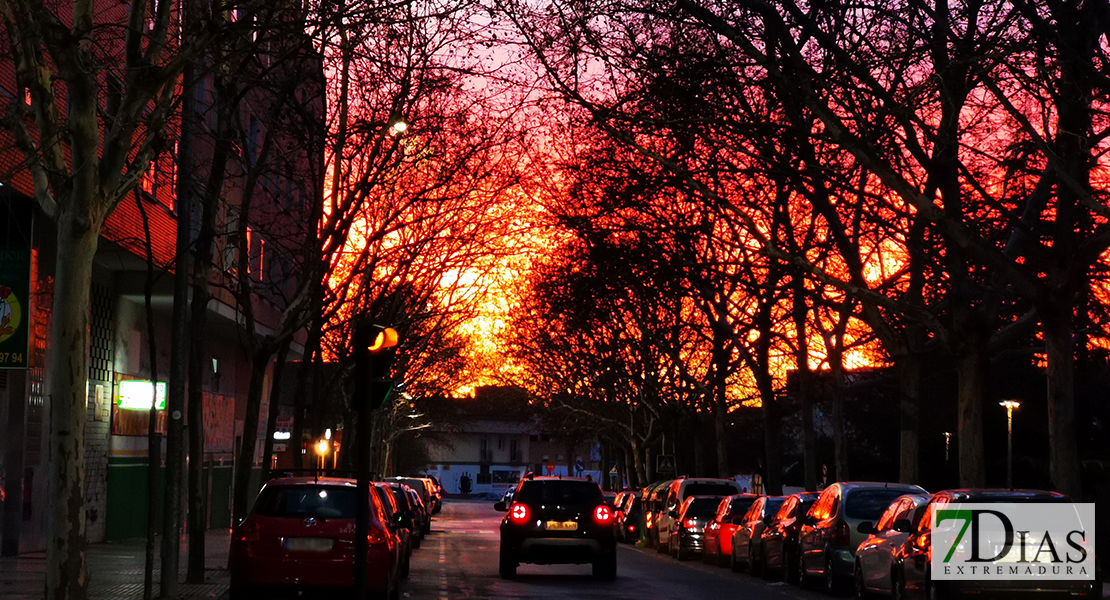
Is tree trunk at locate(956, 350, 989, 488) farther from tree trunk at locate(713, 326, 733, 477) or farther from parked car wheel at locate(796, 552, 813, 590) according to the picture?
tree trunk at locate(713, 326, 733, 477)

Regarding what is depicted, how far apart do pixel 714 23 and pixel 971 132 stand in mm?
6364

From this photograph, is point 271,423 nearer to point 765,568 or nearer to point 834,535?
point 765,568

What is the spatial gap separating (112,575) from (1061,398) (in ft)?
44.3

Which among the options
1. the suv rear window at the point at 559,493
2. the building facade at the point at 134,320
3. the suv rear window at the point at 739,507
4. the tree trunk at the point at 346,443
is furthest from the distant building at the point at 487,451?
the suv rear window at the point at 559,493

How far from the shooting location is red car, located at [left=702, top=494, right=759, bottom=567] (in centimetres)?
3072

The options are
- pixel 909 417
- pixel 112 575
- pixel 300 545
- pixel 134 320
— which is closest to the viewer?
pixel 300 545

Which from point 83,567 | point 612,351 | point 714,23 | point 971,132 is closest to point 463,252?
point 971,132

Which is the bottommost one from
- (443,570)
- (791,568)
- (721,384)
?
(443,570)

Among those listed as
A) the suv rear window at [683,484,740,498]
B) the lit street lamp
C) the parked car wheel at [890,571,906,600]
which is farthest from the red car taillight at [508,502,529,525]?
the suv rear window at [683,484,740,498]

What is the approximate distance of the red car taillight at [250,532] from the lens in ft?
55.5

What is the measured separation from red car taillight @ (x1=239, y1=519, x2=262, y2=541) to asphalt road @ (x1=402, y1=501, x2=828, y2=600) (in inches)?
159

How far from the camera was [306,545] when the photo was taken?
55.5 feet

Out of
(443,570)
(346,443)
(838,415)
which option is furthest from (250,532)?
(346,443)

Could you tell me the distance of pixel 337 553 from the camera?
16.9m
